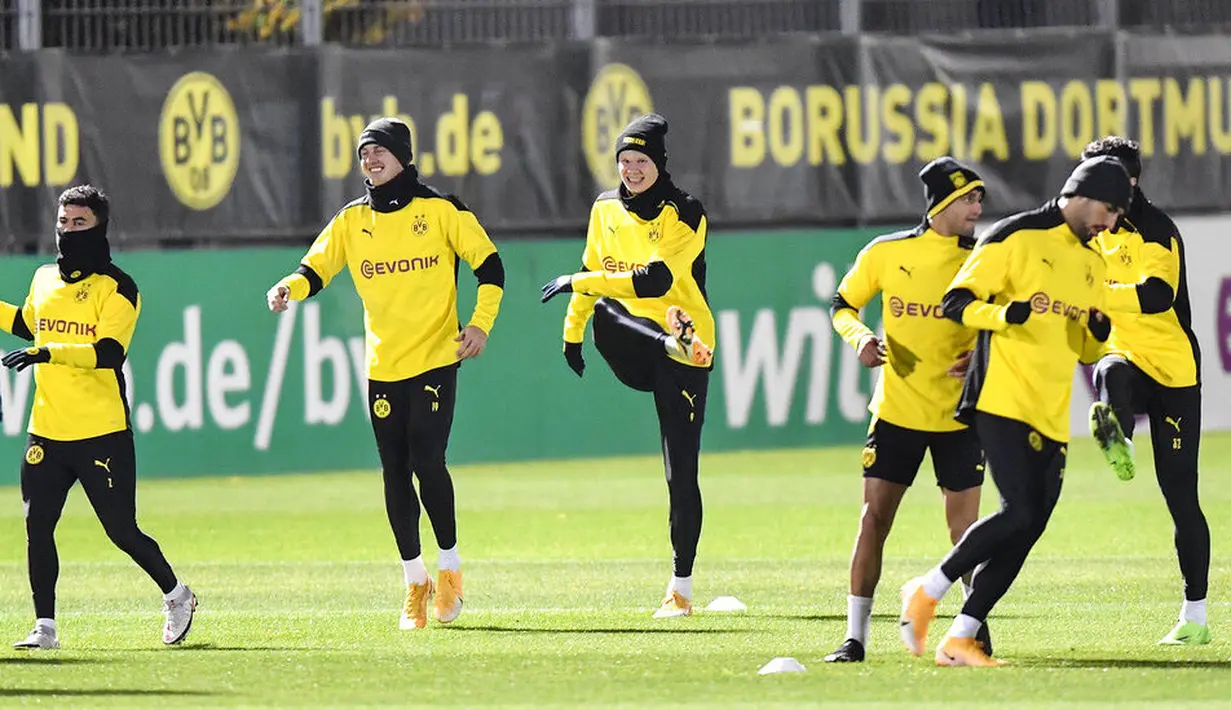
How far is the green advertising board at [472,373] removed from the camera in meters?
19.8

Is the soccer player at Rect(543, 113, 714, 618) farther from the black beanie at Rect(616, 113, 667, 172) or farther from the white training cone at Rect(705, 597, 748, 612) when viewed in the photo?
the white training cone at Rect(705, 597, 748, 612)

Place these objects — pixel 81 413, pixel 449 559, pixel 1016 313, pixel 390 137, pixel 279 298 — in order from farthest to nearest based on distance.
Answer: pixel 449 559 → pixel 390 137 → pixel 279 298 → pixel 81 413 → pixel 1016 313

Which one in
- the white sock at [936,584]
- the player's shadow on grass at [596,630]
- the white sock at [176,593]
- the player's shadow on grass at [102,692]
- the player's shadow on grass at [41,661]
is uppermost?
the white sock at [936,584]

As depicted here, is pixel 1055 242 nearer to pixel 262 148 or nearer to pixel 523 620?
pixel 523 620

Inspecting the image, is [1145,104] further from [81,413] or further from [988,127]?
[81,413]

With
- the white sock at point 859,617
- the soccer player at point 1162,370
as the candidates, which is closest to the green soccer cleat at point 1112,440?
the soccer player at point 1162,370

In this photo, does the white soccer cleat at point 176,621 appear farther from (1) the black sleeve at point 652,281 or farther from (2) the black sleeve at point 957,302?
(2) the black sleeve at point 957,302

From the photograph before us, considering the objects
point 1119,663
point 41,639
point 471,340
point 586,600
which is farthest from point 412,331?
point 1119,663

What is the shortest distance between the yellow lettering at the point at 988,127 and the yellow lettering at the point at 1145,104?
1165 mm

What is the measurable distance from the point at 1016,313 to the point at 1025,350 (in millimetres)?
Answer: 199

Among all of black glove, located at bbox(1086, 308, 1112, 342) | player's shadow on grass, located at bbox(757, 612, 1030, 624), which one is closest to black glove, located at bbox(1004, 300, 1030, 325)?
black glove, located at bbox(1086, 308, 1112, 342)

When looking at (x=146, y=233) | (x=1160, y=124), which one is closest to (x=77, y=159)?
(x=146, y=233)

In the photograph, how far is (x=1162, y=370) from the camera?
10.1 metres

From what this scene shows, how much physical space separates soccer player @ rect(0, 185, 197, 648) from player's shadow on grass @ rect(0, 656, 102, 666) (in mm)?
309
